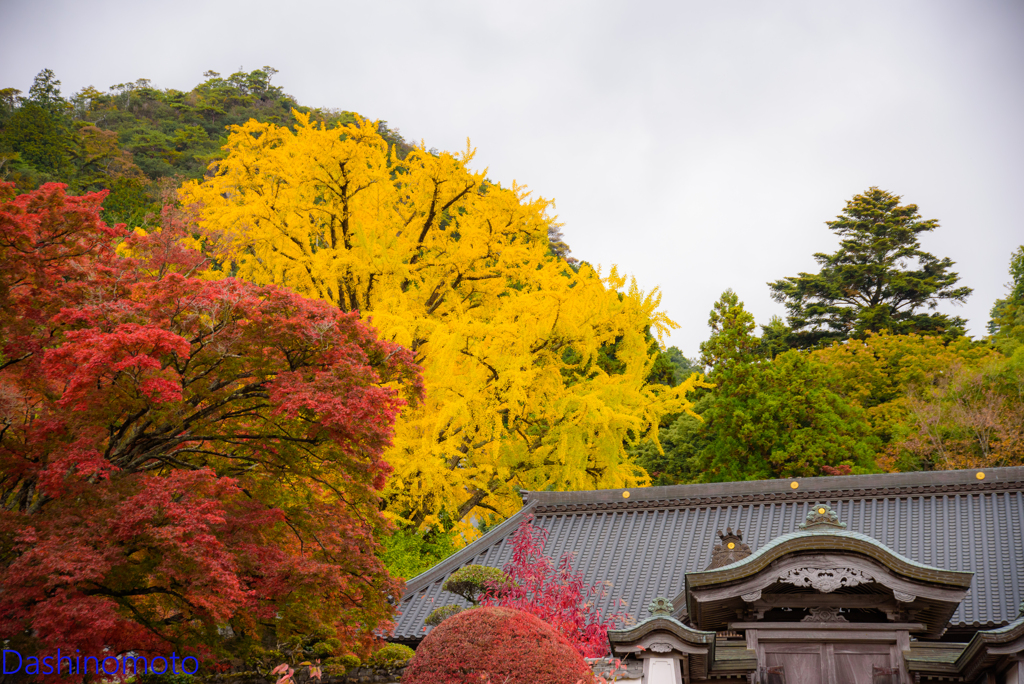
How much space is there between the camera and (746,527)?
1155 cm

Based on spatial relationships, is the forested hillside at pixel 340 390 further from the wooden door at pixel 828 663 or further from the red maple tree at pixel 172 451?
the wooden door at pixel 828 663

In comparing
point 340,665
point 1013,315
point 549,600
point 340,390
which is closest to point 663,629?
point 549,600

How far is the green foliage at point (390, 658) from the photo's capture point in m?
9.71

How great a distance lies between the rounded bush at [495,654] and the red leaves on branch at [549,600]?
57.5 inches

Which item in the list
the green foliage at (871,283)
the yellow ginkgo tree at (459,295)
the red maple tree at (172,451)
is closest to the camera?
the red maple tree at (172,451)

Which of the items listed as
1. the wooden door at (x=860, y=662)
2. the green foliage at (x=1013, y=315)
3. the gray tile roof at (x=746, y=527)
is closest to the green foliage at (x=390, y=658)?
the gray tile roof at (x=746, y=527)

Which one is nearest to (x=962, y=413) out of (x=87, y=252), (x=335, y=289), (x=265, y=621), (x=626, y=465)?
(x=626, y=465)

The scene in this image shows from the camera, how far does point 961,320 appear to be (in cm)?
3019

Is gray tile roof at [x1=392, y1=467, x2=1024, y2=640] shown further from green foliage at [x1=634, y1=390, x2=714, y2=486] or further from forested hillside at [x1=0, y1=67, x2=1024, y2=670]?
green foliage at [x1=634, y1=390, x2=714, y2=486]

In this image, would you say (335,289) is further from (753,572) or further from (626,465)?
(753,572)

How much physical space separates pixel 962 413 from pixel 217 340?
17.0 metres

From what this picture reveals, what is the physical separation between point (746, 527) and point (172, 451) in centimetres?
785

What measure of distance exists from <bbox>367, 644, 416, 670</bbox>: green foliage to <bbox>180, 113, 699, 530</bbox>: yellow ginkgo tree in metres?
3.61

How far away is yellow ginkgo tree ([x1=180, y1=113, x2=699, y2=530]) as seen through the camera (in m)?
13.6
